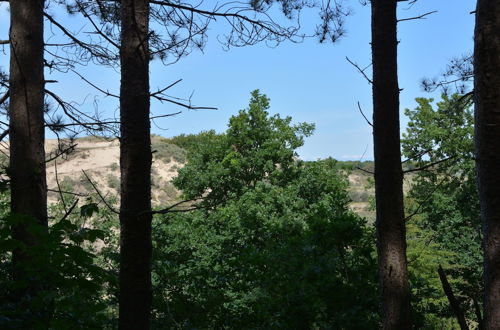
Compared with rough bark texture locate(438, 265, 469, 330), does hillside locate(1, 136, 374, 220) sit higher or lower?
higher

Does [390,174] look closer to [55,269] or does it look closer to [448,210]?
[55,269]

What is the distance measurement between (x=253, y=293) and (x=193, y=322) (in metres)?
1.10

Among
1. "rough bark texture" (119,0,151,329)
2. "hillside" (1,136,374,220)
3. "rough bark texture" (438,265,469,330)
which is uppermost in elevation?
"hillside" (1,136,374,220)

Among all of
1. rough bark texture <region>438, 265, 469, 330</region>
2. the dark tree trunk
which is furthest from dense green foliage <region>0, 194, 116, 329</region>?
rough bark texture <region>438, 265, 469, 330</region>

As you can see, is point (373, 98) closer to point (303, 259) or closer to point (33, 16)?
point (303, 259)

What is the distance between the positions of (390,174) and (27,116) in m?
3.95

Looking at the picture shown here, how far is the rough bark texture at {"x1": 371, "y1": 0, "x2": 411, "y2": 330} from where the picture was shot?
580 centimetres

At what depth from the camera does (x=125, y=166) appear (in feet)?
13.0

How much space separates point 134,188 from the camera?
3.95m

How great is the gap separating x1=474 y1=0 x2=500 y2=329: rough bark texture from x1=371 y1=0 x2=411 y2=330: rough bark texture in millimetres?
1158

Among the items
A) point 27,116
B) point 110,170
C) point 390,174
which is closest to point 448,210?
point 390,174

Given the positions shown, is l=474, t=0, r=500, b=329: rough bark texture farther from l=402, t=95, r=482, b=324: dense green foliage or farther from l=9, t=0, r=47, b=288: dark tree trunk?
l=402, t=95, r=482, b=324: dense green foliage

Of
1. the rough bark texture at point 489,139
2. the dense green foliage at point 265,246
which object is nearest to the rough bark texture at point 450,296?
the dense green foliage at point 265,246

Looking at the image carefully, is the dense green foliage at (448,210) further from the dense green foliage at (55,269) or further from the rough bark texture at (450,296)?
the dense green foliage at (55,269)
